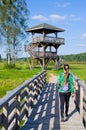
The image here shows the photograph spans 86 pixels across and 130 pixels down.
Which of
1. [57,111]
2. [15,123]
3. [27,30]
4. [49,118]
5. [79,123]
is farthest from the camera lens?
[27,30]

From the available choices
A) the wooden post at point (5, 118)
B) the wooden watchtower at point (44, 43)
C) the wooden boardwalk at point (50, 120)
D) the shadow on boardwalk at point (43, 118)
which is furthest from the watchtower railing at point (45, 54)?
the wooden post at point (5, 118)

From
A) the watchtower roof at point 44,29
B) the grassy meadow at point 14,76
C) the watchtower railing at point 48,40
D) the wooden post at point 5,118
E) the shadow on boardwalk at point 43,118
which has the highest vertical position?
the watchtower roof at point 44,29

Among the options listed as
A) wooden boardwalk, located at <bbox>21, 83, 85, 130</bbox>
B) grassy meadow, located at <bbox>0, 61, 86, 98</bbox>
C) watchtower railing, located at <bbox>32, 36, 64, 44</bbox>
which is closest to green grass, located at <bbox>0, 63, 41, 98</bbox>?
grassy meadow, located at <bbox>0, 61, 86, 98</bbox>

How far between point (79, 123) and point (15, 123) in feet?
6.37

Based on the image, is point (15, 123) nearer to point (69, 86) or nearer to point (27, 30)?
point (69, 86)

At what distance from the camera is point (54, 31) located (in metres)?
53.8

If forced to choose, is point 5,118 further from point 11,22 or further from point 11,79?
point 11,22

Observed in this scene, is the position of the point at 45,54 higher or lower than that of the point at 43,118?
lower

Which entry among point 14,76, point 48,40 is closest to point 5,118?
point 14,76

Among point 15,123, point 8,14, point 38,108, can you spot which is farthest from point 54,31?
point 15,123

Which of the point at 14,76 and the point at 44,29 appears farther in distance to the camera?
the point at 44,29

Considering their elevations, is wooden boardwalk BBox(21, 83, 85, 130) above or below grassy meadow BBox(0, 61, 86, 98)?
above

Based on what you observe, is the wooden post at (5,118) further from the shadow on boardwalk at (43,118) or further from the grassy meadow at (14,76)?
the grassy meadow at (14,76)

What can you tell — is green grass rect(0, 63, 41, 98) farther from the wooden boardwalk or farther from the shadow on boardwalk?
the wooden boardwalk
